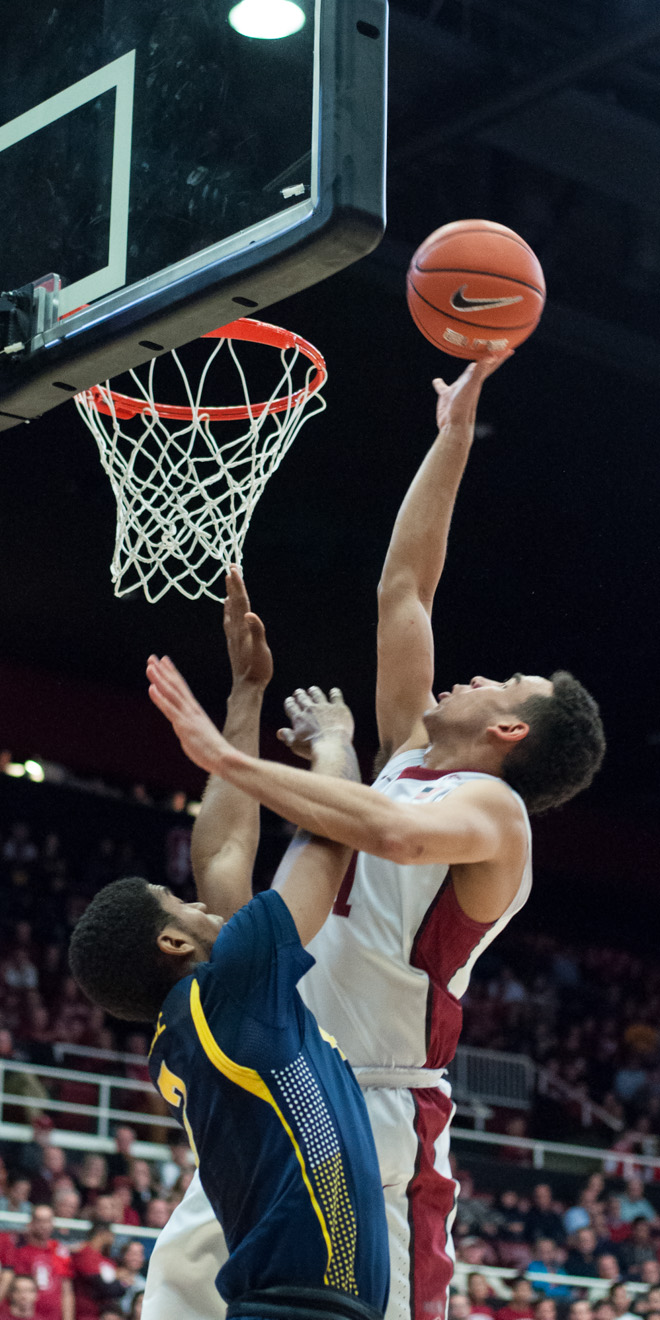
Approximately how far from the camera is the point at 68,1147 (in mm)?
9812

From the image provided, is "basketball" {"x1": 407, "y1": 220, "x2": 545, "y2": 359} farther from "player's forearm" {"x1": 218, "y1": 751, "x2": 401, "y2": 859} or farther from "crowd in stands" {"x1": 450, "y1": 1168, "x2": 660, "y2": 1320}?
"crowd in stands" {"x1": 450, "y1": 1168, "x2": 660, "y2": 1320}

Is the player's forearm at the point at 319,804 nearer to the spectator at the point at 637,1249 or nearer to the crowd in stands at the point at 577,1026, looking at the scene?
the spectator at the point at 637,1249

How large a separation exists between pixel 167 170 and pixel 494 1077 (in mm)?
12203

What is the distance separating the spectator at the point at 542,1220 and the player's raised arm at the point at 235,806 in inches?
336

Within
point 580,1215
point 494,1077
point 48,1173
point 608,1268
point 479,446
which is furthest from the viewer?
point 494,1077

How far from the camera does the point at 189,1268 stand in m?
3.00

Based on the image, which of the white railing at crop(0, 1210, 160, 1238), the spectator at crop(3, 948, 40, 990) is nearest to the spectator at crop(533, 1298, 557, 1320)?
the white railing at crop(0, 1210, 160, 1238)

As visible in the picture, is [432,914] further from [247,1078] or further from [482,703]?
[247,1078]

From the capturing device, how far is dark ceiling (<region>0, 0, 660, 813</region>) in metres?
8.44

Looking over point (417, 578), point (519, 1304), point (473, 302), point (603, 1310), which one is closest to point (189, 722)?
point (417, 578)

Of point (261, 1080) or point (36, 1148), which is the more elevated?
point (261, 1080)

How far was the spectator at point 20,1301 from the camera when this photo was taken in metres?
7.36

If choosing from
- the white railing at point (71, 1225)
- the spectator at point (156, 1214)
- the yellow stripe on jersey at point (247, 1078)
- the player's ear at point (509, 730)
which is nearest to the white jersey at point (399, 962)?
the player's ear at point (509, 730)

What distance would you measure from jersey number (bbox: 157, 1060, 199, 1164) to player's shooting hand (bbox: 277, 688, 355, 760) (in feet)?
2.19
